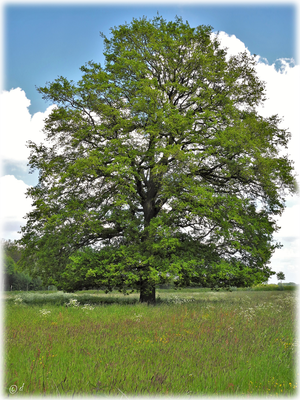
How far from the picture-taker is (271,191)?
51.4ft

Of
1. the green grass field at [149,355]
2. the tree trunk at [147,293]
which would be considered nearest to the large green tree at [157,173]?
the tree trunk at [147,293]

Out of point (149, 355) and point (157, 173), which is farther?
point (157, 173)

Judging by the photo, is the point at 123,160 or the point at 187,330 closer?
the point at 187,330

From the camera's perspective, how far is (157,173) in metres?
15.1

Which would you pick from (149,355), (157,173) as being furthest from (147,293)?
(149,355)

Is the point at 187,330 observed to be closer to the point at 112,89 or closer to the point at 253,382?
the point at 253,382

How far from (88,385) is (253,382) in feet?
9.70

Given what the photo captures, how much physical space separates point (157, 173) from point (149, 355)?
32.6ft

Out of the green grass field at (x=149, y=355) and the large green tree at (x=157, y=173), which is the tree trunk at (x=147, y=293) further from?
the green grass field at (x=149, y=355)

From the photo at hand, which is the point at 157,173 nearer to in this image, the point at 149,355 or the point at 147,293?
the point at 147,293

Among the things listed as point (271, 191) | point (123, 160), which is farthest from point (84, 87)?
point (271, 191)

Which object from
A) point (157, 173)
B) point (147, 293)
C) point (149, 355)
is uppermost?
point (157, 173)

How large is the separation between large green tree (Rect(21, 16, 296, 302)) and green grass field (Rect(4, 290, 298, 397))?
4.45m

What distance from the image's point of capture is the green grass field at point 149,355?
4875 mm
